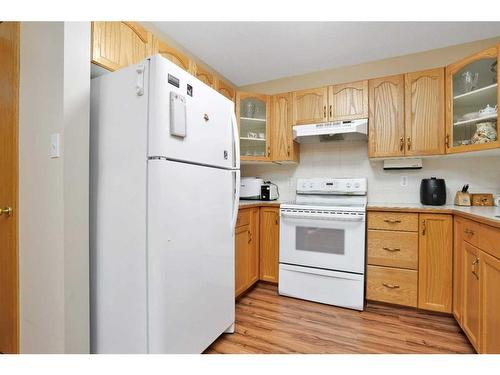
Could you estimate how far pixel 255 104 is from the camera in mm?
2881

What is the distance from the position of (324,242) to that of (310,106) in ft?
4.67

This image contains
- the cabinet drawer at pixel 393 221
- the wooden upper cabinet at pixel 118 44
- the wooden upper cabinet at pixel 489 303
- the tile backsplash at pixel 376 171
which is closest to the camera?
the wooden upper cabinet at pixel 489 303

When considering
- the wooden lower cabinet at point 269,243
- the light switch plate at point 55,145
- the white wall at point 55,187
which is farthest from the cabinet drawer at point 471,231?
the light switch plate at point 55,145

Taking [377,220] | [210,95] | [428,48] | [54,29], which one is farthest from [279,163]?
[54,29]

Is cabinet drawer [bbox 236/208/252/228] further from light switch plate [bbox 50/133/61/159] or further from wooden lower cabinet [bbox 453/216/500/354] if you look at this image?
wooden lower cabinet [bbox 453/216/500/354]

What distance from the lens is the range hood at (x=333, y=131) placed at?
2.42m

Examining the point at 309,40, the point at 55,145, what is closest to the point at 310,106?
the point at 309,40

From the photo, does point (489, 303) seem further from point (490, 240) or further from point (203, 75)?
point (203, 75)

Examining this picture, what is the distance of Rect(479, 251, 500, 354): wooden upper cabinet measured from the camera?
1.26 meters

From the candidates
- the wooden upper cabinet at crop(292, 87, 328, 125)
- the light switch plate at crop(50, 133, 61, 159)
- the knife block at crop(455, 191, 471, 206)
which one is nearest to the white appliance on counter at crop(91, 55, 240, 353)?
the light switch plate at crop(50, 133, 61, 159)

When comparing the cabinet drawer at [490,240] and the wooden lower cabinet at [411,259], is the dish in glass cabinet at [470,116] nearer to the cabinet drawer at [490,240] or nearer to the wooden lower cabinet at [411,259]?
the wooden lower cabinet at [411,259]

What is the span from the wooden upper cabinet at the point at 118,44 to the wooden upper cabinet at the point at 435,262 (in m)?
2.42

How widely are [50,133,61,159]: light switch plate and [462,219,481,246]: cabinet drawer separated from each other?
2.32 metres
